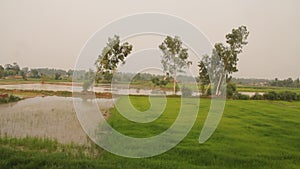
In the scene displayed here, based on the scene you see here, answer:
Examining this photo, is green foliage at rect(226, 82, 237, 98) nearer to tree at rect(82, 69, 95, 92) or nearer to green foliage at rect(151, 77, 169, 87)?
green foliage at rect(151, 77, 169, 87)

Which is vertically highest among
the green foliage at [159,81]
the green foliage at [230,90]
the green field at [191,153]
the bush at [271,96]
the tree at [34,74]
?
the tree at [34,74]

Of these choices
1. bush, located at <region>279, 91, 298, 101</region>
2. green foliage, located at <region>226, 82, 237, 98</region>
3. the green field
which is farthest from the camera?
bush, located at <region>279, 91, 298, 101</region>

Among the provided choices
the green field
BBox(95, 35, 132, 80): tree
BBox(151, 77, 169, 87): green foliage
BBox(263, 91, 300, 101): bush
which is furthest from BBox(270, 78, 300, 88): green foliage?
the green field

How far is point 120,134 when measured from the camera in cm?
836

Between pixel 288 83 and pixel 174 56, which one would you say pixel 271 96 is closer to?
pixel 174 56

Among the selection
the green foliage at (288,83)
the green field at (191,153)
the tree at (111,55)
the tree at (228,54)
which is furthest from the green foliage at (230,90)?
the green foliage at (288,83)

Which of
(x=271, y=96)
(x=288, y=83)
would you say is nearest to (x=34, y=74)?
(x=271, y=96)

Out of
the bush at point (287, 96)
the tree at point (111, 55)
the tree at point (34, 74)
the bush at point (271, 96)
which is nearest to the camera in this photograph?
the tree at point (111, 55)

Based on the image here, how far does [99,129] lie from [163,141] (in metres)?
2.63

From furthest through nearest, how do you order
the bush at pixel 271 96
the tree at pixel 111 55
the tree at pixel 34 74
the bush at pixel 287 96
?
the tree at pixel 34 74
the bush at pixel 287 96
the bush at pixel 271 96
the tree at pixel 111 55

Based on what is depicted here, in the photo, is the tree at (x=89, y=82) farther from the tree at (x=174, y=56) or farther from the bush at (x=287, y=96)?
the bush at (x=287, y=96)

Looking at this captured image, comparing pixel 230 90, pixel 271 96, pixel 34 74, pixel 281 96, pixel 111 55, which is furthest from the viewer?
pixel 34 74

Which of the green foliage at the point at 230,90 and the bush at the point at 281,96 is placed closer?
the green foliage at the point at 230,90

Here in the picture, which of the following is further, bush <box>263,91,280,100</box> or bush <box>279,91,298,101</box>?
bush <box>279,91,298,101</box>
